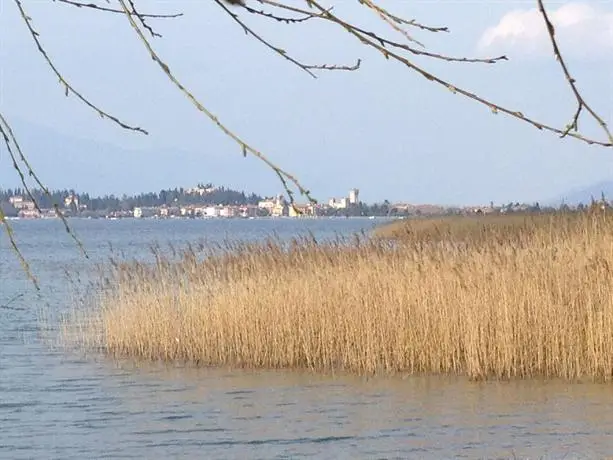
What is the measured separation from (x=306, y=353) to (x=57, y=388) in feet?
9.48

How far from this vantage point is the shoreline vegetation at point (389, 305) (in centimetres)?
1068

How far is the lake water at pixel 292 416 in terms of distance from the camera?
9242 mm

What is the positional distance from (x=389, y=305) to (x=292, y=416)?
152cm

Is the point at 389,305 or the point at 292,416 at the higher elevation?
the point at 389,305

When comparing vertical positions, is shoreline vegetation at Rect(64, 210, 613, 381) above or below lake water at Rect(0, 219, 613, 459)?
above

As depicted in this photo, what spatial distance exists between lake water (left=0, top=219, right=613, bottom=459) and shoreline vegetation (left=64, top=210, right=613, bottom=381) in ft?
0.82

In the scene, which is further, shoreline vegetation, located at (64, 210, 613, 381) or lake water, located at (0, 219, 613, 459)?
shoreline vegetation, located at (64, 210, 613, 381)

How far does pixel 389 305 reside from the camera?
1135 cm

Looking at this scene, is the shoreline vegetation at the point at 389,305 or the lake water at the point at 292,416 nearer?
the lake water at the point at 292,416

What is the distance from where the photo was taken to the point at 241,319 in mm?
12352

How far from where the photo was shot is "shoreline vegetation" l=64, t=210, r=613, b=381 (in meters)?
10.7

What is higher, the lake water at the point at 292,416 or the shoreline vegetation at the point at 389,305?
the shoreline vegetation at the point at 389,305

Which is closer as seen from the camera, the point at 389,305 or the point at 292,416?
the point at 292,416

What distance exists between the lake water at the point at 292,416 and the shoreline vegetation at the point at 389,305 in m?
0.25
